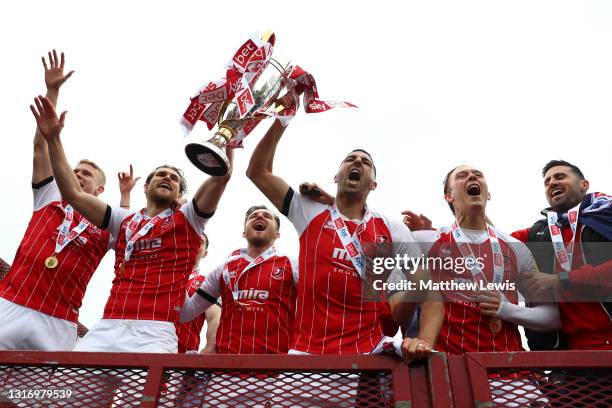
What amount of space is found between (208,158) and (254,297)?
4.49 feet

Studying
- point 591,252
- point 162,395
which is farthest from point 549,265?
point 162,395

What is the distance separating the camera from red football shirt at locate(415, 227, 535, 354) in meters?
3.26

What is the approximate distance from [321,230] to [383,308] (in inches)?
27.5

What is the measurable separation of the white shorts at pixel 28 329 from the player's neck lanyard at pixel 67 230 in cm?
52

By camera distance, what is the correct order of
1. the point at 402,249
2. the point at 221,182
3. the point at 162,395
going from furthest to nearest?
1. the point at 221,182
2. the point at 402,249
3. the point at 162,395

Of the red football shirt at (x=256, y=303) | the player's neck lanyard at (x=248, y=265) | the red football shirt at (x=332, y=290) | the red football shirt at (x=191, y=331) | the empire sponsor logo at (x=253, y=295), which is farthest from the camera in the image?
the red football shirt at (x=191, y=331)

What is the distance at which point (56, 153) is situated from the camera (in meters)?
4.14

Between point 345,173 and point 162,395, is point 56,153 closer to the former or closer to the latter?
point 345,173

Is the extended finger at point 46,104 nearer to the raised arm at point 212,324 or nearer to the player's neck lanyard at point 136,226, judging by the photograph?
the player's neck lanyard at point 136,226

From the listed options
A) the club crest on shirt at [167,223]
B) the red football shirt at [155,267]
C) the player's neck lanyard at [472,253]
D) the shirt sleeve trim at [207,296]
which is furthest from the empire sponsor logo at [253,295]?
the player's neck lanyard at [472,253]

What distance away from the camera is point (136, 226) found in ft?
13.6

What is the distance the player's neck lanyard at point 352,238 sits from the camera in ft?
11.5

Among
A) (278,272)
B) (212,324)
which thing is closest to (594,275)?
(278,272)

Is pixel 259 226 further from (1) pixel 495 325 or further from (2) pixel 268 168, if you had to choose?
(1) pixel 495 325
